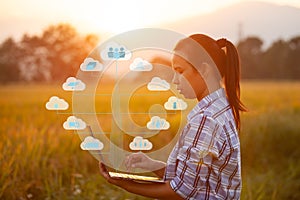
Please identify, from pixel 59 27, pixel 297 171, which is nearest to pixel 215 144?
pixel 297 171

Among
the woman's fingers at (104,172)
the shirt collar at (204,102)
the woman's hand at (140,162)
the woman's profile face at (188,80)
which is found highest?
the woman's profile face at (188,80)

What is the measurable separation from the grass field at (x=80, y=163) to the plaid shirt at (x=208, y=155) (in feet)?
2.31

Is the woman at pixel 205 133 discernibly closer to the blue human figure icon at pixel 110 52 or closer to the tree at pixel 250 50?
the blue human figure icon at pixel 110 52

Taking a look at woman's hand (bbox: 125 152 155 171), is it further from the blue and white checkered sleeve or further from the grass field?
the grass field

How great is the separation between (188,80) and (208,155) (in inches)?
11.3

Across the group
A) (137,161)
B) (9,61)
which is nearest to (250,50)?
(9,61)

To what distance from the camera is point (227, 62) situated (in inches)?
81.4

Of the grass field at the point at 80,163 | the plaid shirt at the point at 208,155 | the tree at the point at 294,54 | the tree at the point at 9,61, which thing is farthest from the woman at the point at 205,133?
the tree at the point at 294,54

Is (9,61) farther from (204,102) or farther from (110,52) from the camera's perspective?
(204,102)

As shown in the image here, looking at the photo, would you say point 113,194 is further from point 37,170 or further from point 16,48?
point 16,48

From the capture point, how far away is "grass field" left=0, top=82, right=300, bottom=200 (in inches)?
143

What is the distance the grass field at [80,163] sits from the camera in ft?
11.9

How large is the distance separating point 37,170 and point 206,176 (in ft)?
6.89

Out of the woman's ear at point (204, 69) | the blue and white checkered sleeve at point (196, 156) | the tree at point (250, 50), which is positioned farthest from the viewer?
the tree at point (250, 50)
